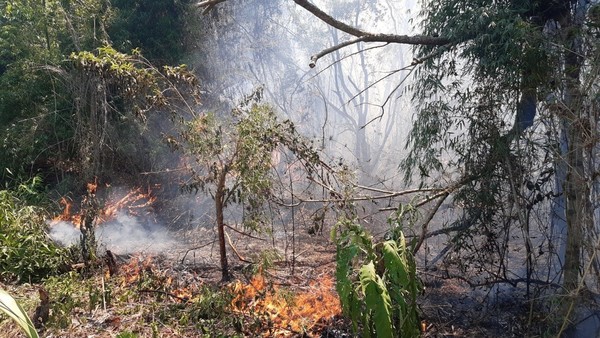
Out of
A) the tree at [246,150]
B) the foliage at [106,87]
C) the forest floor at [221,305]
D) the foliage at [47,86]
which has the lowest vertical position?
the forest floor at [221,305]

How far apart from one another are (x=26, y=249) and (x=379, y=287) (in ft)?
14.9

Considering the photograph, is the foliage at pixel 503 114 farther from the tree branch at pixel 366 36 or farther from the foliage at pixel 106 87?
the foliage at pixel 106 87

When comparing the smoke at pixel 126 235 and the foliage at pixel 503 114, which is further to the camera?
the smoke at pixel 126 235

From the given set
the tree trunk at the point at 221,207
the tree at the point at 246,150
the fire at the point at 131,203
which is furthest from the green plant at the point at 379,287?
the fire at the point at 131,203

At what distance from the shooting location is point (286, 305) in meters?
4.55

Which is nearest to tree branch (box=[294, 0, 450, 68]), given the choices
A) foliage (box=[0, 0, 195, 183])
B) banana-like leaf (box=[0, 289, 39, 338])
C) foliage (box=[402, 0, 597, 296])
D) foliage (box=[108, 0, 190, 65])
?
foliage (box=[402, 0, 597, 296])

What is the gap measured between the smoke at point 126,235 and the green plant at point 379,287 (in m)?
4.15

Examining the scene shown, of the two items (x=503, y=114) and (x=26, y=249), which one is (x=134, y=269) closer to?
(x=26, y=249)

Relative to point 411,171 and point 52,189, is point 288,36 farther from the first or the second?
point 411,171

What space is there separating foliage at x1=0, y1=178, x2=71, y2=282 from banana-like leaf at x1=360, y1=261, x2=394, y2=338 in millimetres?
4245

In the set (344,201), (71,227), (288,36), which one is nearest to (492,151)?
(344,201)

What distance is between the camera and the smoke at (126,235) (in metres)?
6.41

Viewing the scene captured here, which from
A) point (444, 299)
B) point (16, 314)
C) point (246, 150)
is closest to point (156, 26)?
point (246, 150)

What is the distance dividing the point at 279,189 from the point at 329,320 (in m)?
1.71
